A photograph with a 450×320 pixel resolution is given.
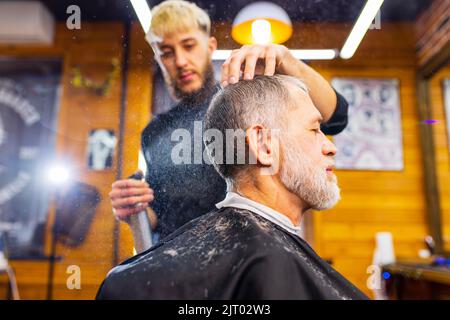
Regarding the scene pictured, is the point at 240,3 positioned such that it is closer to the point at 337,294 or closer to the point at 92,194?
the point at 92,194

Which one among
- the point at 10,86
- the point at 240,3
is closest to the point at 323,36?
the point at 240,3

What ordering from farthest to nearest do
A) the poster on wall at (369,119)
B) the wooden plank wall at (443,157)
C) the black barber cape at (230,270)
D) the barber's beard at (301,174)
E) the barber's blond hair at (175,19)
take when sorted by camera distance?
the wooden plank wall at (443,157) → the poster on wall at (369,119) → the barber's blond hair at (175,19) → the barber's beard at (301,174) → the black barber cape at (230,270)

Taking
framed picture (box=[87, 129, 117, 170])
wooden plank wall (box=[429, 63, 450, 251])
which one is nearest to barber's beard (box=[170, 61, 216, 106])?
framed picture (box=[87, 129, 117, 170])

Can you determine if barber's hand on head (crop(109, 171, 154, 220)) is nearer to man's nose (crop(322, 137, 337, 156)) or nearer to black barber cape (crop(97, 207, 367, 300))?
black barber cape (crop(97, 207, 367, 300))

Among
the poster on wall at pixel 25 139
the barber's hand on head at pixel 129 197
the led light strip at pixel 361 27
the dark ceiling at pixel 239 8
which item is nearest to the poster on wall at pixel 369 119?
the led light strip at pixel 361 27

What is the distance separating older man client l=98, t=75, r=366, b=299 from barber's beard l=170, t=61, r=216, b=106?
1.3 inches

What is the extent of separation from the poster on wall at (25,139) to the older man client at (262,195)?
2829 millimetres

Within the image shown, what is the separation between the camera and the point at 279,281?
0.80m

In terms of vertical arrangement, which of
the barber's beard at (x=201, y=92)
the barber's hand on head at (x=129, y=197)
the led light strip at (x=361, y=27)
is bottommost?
the barber's hand on head at (x=129, y=197)

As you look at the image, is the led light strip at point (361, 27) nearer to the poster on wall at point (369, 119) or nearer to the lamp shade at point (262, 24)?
the poster on wall at point (369, 119)

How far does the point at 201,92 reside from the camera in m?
1.12

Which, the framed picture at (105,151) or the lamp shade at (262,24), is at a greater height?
the lamp shade at (262,24)

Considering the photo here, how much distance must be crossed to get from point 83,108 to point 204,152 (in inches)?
97.8

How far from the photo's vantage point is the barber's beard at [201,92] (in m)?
1.11
